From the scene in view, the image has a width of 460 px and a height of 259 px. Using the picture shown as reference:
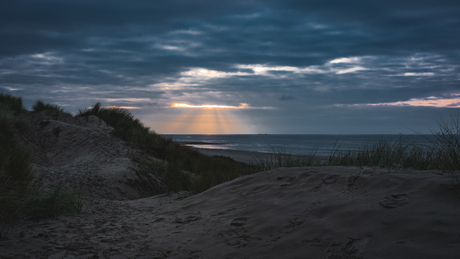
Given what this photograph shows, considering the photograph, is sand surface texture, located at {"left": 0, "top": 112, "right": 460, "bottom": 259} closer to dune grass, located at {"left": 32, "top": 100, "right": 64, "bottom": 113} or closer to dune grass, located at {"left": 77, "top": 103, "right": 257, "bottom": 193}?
dune grass, located at {"left": 77, "top": 103, "right": 257, "bottom": 193}

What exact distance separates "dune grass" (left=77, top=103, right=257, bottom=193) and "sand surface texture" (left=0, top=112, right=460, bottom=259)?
5.85 feet

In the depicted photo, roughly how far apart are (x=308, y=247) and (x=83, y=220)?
3223 millimetres

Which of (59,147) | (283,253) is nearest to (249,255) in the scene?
A: (283,253)

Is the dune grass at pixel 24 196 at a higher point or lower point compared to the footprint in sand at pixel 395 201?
lower

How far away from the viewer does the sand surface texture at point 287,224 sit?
7.22ft

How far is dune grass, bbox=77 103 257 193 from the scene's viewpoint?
6670 millimetres

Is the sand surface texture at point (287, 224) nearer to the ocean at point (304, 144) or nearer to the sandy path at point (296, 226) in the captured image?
the sandy path at point (296, 226)

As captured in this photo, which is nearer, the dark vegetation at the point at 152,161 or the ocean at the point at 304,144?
the dark vegetation at the point at 152,161

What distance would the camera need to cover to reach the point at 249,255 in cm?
250

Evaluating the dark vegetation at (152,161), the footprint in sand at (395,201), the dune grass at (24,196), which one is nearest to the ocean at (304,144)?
the dark vegetation at (152,161)

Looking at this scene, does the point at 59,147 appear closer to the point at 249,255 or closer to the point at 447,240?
the point at 249,255

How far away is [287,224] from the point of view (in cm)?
288

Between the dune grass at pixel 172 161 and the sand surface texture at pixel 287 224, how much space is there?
1.78 meters

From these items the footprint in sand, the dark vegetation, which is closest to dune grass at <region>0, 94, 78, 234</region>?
the dark vegetation
